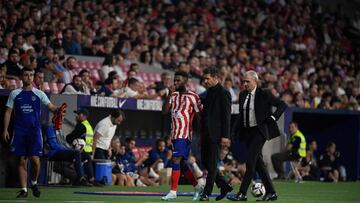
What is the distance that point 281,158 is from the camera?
2392 cm

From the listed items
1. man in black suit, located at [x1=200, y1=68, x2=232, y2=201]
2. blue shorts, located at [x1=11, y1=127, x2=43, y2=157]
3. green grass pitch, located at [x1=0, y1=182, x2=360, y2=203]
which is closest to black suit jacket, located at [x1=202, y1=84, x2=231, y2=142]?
man in black suit, located at [x1=200, y1=68, x2=232, y2=201]

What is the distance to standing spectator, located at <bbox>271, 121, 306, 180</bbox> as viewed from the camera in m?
23.8

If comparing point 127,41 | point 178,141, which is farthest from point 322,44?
point 178,141

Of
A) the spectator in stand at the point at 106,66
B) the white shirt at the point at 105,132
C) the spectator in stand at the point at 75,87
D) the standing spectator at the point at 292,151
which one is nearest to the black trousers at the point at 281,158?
the standing spectator at the point at 292,151

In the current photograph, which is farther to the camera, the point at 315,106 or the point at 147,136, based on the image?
the point at 315,106

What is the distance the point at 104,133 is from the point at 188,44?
8.21 meters

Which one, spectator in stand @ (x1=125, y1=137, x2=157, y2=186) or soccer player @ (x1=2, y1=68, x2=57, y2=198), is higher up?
soccer player @ (x1=2, y1=68, x2=57, y2=198)

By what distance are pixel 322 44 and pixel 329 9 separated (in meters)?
4.18

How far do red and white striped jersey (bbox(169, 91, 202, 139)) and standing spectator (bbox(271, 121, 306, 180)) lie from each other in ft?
31.4

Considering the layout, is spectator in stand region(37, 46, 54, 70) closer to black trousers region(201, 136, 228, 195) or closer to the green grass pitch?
the green grass pitch

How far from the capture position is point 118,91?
826 inches

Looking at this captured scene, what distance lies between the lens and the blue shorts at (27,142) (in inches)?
560

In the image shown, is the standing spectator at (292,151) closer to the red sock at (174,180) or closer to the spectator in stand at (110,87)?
the spectator in stand at (110,87)

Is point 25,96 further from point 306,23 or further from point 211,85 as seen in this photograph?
point 306,23
